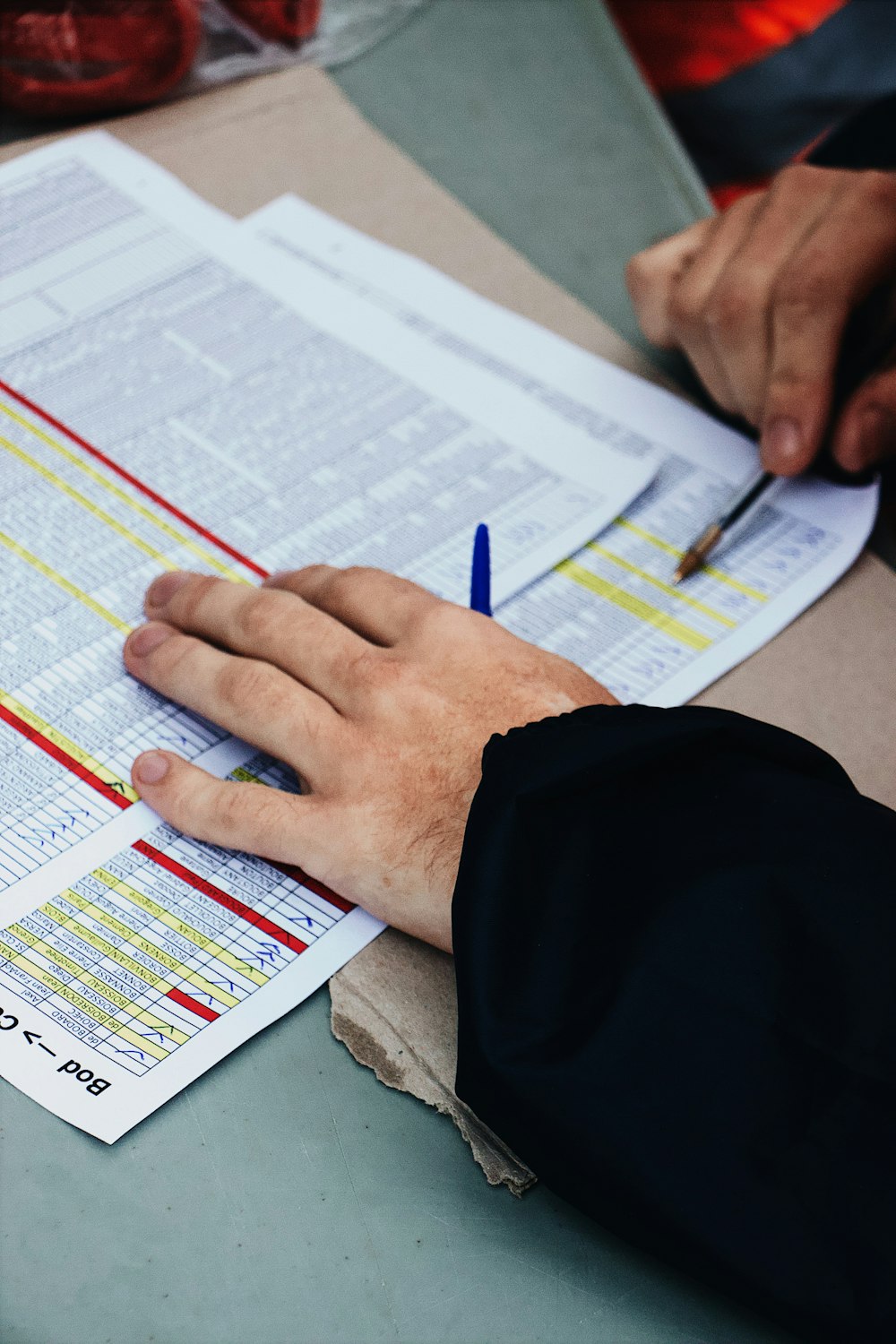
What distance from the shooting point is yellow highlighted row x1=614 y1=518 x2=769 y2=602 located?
810mm

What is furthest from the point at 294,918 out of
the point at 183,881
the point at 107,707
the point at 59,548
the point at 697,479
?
the point at 697,479

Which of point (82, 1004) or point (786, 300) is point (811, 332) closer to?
point (786, 300)

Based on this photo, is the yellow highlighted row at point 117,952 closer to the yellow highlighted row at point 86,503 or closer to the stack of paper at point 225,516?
the stack of paper at point 225,516

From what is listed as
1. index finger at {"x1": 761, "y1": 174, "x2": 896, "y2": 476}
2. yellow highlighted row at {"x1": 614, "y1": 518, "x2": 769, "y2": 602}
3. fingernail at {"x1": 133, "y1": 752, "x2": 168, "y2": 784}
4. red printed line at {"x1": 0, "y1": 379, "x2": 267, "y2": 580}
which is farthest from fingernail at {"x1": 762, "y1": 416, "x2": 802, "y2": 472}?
fingernail at {"x1": 133, "y1": 752, "x2": 168, "y2": 784}

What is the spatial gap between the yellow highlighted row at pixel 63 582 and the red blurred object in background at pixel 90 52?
492 millimetres

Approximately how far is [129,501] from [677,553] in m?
0.37

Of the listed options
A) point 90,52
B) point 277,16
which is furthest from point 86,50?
point 277,16

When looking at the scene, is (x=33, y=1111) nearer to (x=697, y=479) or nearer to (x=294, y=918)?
(x=294, y=918)

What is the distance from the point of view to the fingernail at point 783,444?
86cm

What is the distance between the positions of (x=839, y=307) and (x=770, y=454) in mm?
117

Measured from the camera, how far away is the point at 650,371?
38.2 inches

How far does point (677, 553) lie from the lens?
0.83 m

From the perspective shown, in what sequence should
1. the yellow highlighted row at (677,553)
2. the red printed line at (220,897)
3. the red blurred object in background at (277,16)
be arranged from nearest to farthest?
the red printed line at (220,897) < the yellow highlighted row at (677,553) < the red blurred object in background at (277,16)

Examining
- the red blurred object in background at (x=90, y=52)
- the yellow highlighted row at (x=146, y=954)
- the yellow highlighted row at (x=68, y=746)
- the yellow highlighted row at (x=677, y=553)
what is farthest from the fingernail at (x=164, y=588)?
the red blurred object in background at (x=90, y=52)
